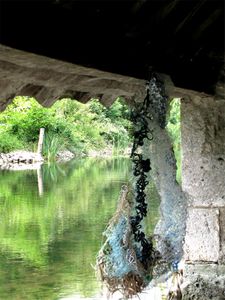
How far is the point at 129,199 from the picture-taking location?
10.4ft

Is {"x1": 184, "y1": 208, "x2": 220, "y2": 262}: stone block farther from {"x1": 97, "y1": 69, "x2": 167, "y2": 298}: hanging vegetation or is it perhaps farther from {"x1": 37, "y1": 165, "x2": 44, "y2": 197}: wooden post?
{"x1": 37, "y1": 165, "x2": 44, "y2": 197}: wooden post

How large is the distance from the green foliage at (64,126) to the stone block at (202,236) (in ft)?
61.2

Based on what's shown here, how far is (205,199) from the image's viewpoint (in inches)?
155

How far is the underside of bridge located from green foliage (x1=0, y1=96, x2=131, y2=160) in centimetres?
1867

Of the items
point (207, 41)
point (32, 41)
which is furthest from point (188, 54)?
point (32, 41)

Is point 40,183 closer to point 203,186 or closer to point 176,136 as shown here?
point 176,136

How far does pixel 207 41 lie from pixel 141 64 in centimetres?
48

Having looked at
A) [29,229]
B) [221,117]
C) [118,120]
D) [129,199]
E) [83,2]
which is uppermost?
[118,120]

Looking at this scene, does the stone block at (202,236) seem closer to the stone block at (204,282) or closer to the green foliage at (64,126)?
the stone block at (204,282)

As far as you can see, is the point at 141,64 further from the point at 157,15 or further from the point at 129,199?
the point at 129,199

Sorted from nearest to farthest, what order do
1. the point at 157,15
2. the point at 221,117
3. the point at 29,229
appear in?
1. the point at 157,15
2. the point at 221,117
3. the point at 29,229

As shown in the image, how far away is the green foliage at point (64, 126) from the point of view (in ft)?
83.0

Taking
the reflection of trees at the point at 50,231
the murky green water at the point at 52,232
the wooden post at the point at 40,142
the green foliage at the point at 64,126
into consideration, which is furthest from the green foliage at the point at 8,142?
the reflection of trees at the point at 50,231

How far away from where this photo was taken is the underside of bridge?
2.43 meters
